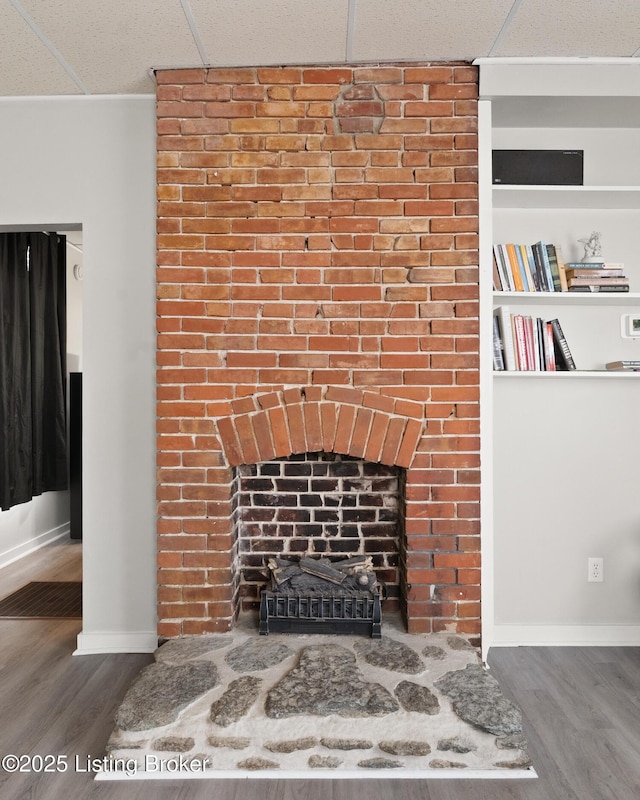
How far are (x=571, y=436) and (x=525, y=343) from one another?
0.50 m

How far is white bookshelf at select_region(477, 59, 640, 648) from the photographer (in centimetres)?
269

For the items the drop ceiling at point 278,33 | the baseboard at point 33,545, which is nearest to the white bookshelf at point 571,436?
the drop ceiling at point 278,33

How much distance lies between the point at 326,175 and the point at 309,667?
6.31 feet

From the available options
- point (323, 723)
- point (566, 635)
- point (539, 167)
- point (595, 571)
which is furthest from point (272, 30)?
point (566, 635)

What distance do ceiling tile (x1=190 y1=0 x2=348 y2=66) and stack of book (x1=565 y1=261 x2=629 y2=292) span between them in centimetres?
136

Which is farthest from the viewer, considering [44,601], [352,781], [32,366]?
[32,366]

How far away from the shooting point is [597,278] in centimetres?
258

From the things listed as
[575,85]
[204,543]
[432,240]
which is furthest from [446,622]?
[575,85]

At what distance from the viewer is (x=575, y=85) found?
7.85 ft

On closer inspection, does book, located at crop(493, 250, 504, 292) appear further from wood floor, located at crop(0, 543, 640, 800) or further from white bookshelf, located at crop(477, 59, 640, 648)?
wood floor, located at crop(0, 543, 640, 800)

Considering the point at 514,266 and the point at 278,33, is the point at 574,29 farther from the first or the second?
the point at 278,33

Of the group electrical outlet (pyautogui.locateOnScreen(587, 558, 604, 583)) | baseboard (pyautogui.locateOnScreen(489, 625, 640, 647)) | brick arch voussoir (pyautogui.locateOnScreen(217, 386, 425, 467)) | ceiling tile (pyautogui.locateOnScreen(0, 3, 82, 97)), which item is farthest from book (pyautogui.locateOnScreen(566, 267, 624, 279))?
ceiling tile (pyautogui.locateOnScreen(0, 3, 82, 97))

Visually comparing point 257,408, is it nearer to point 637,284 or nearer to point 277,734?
point 277,734

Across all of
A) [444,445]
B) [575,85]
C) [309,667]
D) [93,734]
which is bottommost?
[93,734]
